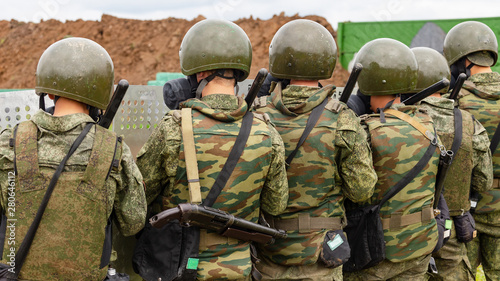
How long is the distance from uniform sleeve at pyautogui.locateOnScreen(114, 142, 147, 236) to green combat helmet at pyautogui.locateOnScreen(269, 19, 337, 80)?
59.5 inches

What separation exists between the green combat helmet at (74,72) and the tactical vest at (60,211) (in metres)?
0.29

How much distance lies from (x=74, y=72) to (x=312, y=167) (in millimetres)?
1703

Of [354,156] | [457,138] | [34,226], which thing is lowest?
[457,138]

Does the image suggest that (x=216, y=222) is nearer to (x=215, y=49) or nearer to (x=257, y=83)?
(x=257, y=83)

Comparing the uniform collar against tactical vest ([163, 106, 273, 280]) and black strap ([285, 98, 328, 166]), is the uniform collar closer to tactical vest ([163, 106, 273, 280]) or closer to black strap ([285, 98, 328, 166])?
tactical vest ([163, 106, 273, 280])

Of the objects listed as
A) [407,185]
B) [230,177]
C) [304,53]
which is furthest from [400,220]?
[230,177]

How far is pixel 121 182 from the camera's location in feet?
9.91

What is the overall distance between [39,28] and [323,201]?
116 feet

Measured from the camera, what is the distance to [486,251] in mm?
5672

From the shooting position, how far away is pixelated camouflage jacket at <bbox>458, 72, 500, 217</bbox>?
5.41 m

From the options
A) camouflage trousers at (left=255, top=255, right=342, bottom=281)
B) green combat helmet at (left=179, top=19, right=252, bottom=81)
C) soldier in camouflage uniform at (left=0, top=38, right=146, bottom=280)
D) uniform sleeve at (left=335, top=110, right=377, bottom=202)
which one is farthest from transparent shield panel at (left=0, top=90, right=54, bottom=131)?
uniform sleeve at (left=335, top=110, right=377, bottom=202)

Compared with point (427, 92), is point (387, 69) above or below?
above

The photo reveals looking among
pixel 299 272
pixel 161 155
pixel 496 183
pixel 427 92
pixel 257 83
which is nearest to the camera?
pixel 161 155

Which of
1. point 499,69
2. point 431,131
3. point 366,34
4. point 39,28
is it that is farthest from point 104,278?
point 39,28
